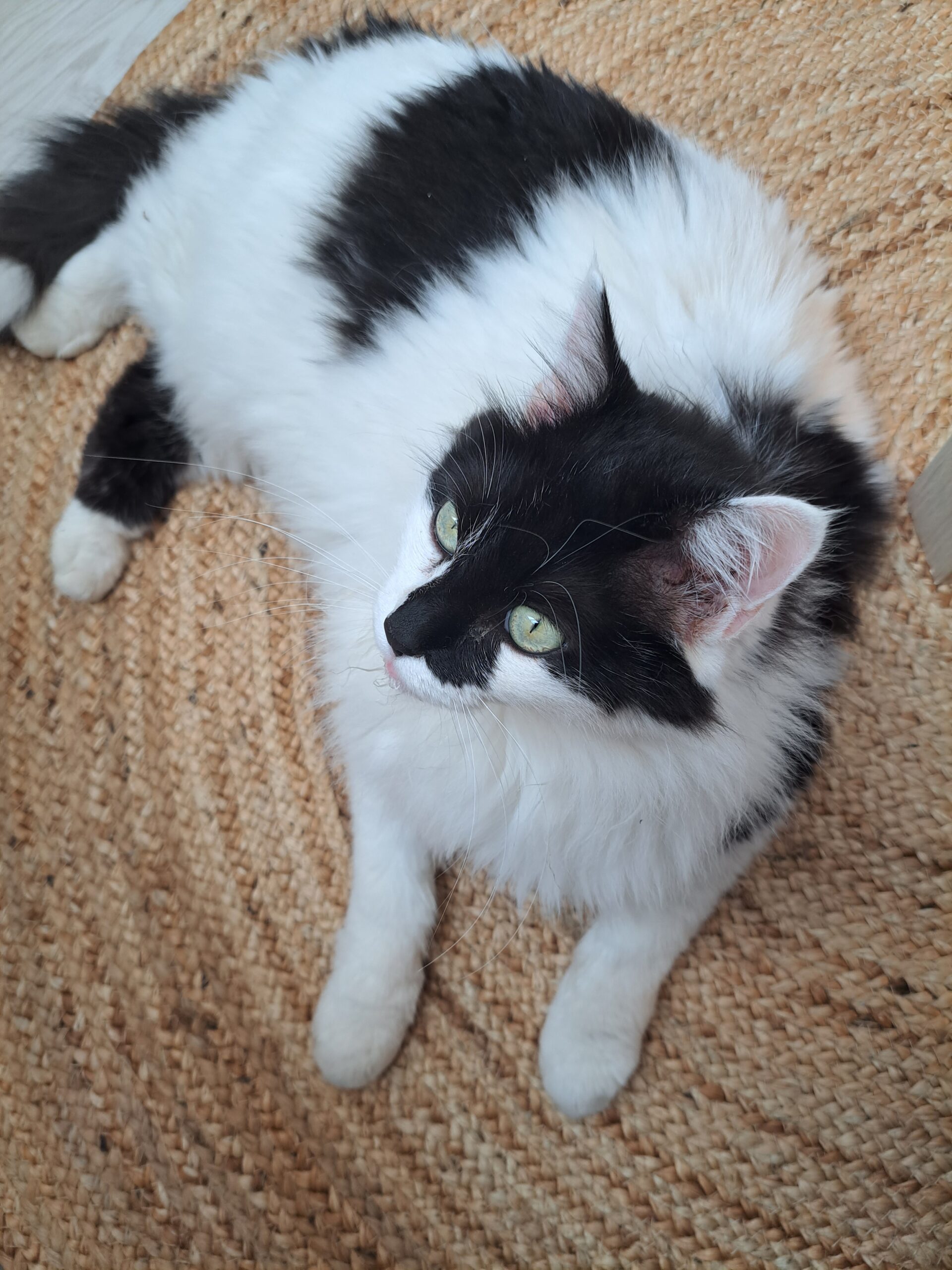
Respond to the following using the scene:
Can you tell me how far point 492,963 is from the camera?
142 centimetres

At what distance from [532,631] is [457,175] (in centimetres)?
73

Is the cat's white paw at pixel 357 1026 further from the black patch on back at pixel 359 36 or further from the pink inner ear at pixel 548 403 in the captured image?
the black patch on back at pixel 359 36

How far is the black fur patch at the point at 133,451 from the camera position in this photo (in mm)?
1629

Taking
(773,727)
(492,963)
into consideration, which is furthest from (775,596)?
(492,963)

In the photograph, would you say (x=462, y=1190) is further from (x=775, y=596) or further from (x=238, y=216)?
(x=238, y=216)

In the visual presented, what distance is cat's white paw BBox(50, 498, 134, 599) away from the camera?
5.24 feet

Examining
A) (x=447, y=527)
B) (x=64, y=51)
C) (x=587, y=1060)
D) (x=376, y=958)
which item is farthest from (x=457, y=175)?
(x=64, y=51)

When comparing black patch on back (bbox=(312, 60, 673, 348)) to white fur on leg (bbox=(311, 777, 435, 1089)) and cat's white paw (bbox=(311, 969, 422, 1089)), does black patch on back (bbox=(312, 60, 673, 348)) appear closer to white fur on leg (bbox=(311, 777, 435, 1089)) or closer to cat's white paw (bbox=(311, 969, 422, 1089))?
white fur on leg (bbox=(311, 777, 435, 1089))

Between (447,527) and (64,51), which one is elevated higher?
(447,527)

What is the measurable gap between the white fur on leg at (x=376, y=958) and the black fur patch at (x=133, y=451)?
718 mm

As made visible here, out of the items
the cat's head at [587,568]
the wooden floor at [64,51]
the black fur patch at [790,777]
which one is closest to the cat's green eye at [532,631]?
the cat's head at [587,568]

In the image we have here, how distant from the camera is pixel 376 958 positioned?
130 centimetres

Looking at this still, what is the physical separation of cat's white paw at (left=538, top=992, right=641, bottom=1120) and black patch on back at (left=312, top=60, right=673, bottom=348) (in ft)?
3.28

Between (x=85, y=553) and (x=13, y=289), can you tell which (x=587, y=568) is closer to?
(x=85, y=553)
